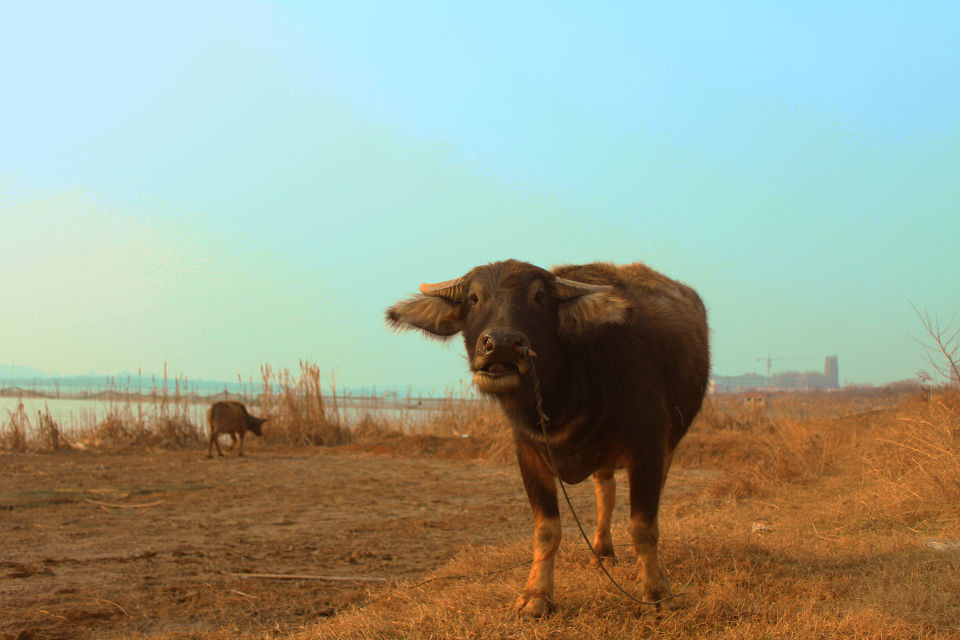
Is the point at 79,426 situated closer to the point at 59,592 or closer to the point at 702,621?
the point at 59,592

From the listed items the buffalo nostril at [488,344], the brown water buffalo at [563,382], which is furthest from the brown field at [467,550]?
the buffalo nostril at [488,344]

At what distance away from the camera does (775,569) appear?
14.0 ft

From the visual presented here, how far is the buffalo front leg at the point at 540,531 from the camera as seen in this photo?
148 inches

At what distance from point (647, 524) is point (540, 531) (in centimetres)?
59

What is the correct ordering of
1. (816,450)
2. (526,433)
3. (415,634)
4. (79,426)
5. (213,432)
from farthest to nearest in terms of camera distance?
(79,426), (213,432), (816,450), (526,433), (415,634)

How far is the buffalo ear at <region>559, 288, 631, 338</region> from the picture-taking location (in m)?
3.69

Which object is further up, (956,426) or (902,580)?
(956,426)

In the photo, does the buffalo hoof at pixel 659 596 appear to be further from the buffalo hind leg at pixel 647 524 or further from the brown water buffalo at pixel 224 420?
the brown water buffalo at pixel 224 420

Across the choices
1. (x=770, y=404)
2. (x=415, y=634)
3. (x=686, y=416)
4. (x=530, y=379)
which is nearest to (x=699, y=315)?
(x=686, y=416)

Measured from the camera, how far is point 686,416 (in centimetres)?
524

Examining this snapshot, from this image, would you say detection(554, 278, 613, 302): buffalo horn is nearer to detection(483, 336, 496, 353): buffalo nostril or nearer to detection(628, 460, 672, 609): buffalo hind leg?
detection(483, 336, 496, 353): buffalo nostril

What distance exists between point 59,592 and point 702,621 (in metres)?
4.35

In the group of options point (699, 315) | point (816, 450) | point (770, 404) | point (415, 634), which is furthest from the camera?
point (770, 404)

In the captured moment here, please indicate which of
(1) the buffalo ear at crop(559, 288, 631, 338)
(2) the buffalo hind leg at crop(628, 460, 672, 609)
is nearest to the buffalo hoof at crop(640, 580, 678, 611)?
(2) the buffalo hind leg at crop(628, 460, 672, 609)
